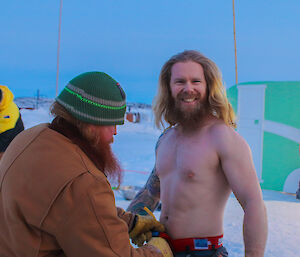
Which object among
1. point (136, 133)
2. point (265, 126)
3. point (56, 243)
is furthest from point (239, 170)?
point (136, 133)

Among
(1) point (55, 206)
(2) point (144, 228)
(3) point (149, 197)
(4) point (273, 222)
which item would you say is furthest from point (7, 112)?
(4) point (273, 222)

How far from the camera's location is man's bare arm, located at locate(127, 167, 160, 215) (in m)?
2.10

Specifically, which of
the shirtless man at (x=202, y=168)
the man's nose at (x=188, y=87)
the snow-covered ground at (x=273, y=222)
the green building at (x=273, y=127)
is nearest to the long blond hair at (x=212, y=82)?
the shirtless man at (x=202, y=168)

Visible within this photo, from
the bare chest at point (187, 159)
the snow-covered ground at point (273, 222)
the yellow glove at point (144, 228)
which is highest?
the bare chest at point (187, 159)

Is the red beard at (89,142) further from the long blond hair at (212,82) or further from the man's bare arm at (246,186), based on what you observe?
the long blond hair at (212,82)

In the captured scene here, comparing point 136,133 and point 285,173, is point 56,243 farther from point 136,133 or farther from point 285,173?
point 136,133

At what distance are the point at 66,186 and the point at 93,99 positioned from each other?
0.36m

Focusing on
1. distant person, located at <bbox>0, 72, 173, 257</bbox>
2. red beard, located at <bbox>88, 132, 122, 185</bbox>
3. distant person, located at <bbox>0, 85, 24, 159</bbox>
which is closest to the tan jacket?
distant person, located at <bbox>0, 72, 173, 257</bbox>

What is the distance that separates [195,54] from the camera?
1.93m

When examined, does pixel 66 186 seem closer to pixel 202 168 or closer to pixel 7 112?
pixel 202 168

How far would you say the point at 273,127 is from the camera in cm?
696

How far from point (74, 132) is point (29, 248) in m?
0.44

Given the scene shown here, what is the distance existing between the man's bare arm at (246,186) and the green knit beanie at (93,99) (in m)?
0.63

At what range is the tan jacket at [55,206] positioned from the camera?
1.09m
